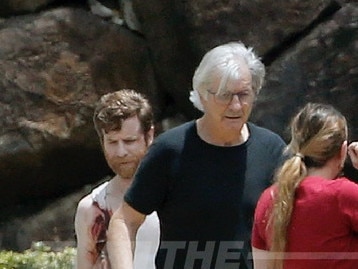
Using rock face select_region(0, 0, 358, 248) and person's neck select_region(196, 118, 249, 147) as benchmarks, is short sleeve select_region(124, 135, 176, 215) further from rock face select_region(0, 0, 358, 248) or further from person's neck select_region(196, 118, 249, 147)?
rock face select_region(0, 0, 358, 248)

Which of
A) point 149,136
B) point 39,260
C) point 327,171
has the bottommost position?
point 39,260

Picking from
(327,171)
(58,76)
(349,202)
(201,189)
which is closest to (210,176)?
(201,189)

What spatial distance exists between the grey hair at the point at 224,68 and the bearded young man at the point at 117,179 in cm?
23

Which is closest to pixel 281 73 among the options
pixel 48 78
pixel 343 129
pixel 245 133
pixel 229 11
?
pixel 229 11

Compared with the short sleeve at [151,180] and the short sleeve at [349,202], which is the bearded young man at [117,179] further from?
the short sleeve at [349,202]

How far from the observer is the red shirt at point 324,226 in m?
3.01

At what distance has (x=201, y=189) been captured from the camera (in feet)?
11.3

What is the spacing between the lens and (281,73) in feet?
19.9

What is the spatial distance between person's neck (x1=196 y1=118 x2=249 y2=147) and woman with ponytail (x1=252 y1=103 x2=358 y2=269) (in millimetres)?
311

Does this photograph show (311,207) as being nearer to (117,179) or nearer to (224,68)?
(224,68)

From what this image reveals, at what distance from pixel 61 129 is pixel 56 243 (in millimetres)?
669

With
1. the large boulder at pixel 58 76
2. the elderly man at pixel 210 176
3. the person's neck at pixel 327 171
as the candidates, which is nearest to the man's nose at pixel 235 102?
the elderly man at pixel 210 176

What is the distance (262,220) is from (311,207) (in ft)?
0.53

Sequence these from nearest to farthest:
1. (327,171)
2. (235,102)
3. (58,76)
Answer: (327,171), (235,102), (58,76)
